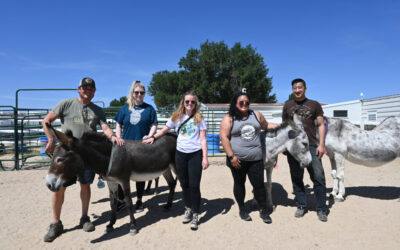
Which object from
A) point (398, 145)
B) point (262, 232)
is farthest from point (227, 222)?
point (398, 145)

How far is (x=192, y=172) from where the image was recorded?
3.34m

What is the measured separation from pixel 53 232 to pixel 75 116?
167 cm

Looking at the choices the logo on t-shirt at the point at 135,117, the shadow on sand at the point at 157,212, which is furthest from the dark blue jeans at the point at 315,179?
the logo on t-shirt at the point at 135,117

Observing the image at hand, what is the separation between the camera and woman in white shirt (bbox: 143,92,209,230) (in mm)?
3348

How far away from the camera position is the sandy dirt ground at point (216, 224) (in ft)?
10.1

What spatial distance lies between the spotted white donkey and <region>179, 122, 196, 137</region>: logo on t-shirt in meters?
2.79

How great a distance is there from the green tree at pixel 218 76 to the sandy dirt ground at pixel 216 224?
1038 inches

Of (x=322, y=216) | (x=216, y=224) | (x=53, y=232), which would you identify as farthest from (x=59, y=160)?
(x=322, y=216)

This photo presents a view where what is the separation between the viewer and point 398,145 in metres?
4.46

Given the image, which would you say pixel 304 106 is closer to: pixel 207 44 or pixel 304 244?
pixel 304 244

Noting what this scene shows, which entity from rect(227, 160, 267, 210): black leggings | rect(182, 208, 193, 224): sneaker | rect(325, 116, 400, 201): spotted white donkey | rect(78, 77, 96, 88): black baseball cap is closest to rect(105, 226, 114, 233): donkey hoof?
rect(182, 208, 193, 224): sneaker

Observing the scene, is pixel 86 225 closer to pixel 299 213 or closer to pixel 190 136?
pixel 190 136

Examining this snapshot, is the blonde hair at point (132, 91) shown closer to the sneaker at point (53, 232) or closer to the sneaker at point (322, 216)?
the sneaker at point (53, 232)

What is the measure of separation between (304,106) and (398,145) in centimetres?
240
